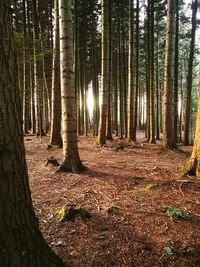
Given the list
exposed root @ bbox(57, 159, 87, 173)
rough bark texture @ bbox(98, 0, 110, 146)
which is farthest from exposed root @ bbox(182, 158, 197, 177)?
rough bark texture @ bbox(98, 0, 110, 146)

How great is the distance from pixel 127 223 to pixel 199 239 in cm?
97

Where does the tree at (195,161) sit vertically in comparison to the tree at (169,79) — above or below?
below

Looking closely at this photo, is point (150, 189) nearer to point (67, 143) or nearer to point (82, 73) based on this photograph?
point (67, 143)

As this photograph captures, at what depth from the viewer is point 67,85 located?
261 inches

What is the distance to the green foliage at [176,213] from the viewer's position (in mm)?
4059

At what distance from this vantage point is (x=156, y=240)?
11.5 ft

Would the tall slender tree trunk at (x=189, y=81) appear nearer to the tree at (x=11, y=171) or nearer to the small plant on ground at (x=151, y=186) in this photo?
the small plant on ground at (x=151, y=186)

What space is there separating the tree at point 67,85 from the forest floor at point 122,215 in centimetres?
45

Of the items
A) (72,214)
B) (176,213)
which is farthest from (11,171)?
(176,213)

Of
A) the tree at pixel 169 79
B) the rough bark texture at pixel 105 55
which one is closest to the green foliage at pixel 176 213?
the tree at pixel 169 79

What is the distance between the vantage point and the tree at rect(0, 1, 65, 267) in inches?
83.5

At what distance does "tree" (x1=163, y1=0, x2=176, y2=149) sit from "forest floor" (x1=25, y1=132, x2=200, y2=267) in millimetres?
3558

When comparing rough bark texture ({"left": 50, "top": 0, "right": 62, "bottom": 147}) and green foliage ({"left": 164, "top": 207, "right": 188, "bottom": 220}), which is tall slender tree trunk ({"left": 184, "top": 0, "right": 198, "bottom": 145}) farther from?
green foliage ({"left": 164, "top": 207, "right": 188, "bottom": 220})

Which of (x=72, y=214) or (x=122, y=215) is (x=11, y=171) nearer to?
(x=72, y=214)
